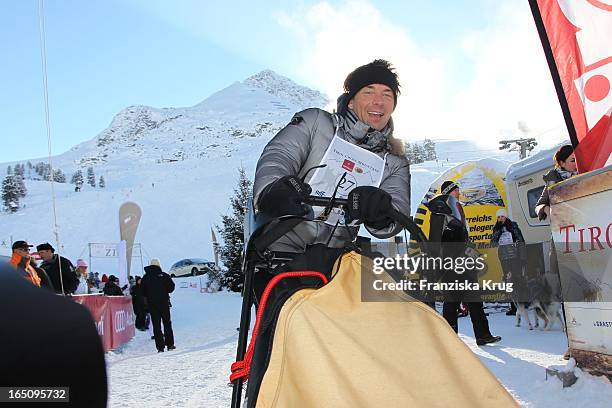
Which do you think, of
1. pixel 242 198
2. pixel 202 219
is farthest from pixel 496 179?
pixel 202 219

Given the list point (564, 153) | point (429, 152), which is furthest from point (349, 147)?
point (429, 152)

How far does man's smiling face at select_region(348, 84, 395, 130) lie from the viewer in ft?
8.93

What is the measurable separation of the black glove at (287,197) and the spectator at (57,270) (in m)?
6.27

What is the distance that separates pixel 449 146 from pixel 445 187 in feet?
435

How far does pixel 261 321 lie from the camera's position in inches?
62.2

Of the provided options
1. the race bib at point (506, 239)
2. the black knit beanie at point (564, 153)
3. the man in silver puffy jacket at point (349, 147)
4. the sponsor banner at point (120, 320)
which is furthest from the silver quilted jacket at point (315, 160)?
the sponsor banner at point (120, 320)

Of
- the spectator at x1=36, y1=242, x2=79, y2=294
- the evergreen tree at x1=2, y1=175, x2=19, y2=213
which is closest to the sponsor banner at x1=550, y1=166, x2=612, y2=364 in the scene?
the spectator at x1=36, y1=242, x2=79, y2=294

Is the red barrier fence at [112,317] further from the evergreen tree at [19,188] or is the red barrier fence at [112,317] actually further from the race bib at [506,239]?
the evergreen tree at [19,188]

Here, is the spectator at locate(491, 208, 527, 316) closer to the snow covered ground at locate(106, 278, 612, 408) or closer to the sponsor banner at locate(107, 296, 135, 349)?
the snow covered ground at locate(106, 278, 612, 408)

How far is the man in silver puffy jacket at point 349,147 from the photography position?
1887mm

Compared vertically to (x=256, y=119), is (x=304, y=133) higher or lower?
lower

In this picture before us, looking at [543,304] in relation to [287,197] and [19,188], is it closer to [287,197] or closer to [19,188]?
[287,197]

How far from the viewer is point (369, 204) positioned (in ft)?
6.04

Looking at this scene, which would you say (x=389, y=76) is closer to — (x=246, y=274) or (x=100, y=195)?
(x=246, y=274)
